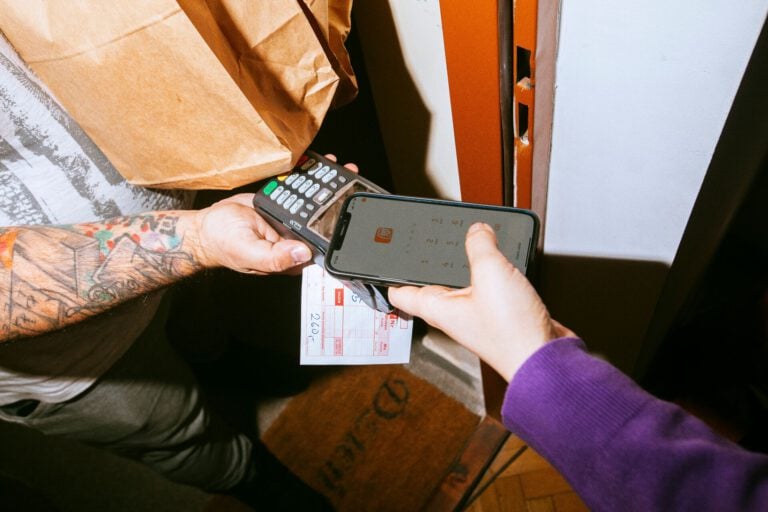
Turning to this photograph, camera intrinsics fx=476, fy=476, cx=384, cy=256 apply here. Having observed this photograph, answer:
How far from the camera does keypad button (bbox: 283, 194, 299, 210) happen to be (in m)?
0.55

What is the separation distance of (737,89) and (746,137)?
134mm

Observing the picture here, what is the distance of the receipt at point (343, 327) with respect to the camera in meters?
0.61

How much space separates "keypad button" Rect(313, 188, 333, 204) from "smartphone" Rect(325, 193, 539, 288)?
3cm

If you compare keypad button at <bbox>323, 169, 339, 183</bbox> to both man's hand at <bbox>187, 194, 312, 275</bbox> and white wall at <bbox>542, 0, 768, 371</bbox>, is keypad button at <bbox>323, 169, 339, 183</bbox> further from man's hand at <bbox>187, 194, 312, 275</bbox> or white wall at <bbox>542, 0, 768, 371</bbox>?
white wall at <bbox>542, 0, 768, 371</bbox>

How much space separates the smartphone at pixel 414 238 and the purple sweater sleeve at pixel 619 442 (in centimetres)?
14

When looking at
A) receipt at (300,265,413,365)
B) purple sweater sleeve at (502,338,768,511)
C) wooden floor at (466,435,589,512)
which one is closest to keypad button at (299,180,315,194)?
receipt at (300,265,413,365)

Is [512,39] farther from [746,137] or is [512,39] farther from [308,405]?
[308,405]

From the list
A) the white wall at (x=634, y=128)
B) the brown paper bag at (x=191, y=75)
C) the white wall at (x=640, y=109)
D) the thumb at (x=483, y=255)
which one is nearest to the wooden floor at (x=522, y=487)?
the white wall at (x=634, y=128)

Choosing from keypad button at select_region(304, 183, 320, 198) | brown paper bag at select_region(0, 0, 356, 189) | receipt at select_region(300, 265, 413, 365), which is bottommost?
receipt at select_region(300, 265, 413, 365)

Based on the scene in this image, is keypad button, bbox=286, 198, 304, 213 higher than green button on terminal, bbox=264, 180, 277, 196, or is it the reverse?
green button on terminal, bbox=264, 180, 277, 196

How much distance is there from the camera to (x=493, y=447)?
103 cm

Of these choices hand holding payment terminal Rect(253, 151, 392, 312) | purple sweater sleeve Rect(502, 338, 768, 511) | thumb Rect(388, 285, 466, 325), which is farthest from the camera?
hand holding payment terminal Rect(253, 151, 392, 312)

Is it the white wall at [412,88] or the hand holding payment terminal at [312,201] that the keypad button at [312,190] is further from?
the white wall at [412,88]

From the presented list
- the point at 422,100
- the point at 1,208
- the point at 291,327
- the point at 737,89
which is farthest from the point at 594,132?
the point at 291,327
